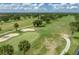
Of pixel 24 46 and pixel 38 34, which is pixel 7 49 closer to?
pixel 24 46

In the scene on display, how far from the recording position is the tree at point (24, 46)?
41.6 inches

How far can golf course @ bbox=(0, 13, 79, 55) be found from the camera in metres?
1.06

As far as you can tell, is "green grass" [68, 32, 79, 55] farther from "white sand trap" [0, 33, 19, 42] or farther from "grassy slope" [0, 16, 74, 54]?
"white sand trap" [0, 33, 19, 42]

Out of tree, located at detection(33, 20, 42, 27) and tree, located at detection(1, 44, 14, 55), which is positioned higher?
tree, located at detection(33, 20, 42, 27)

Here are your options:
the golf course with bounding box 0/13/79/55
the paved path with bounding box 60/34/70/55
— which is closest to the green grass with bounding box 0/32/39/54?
the golf course with bounding box 0/13/79/55

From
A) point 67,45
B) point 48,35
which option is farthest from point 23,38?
point 67,45

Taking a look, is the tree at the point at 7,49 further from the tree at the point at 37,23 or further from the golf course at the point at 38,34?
the tree at the point at 37,23

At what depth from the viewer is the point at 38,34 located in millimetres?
1080

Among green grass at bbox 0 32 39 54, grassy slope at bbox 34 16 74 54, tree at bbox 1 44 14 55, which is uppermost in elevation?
grassy slope at bbox 34 16 74 54

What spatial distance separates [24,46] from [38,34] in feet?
0.43

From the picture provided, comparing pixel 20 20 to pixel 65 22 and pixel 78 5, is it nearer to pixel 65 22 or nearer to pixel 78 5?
pixel 65 22

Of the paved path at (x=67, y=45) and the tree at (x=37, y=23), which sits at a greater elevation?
the tree at (x=37, y=23)

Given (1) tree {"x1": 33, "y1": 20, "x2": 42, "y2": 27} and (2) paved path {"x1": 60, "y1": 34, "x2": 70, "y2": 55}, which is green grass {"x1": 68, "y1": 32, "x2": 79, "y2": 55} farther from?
(1) tree {"x1": 33, "y1": 20, "x2": 42, "y2": 27}

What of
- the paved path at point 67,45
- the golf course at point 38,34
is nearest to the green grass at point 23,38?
the golf course at point 38,34
